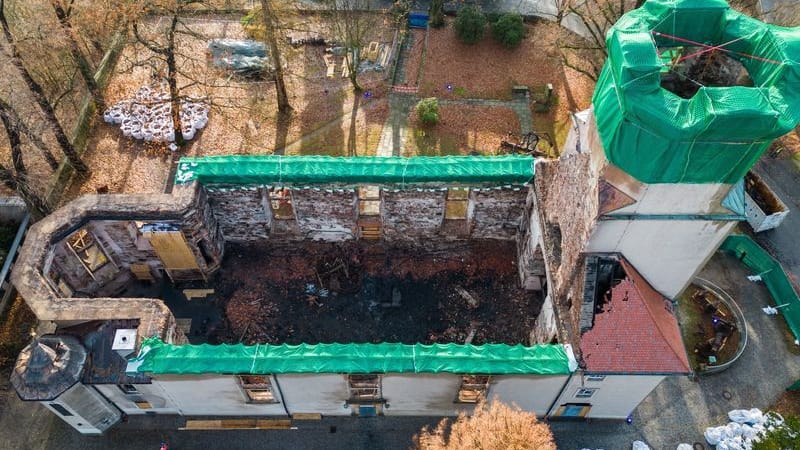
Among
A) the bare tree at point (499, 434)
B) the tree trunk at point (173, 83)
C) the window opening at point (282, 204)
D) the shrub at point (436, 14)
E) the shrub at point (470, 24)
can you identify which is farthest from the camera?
the shrub at point (436, 14)

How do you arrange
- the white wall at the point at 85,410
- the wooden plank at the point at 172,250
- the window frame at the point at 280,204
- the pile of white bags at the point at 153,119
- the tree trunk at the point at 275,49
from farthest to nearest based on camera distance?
the pile of white bags at the point at 153,119 < the tree trunk at the point at 275,49 < the window frame at the point at 280,204 < the wooden plank at the point at 172,250 < the white wall at the point at 85,410

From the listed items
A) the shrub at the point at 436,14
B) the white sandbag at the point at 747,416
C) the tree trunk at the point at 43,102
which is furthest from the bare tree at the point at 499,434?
the shrub at the point at 436,14

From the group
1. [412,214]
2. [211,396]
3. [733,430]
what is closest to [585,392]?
[733,430]

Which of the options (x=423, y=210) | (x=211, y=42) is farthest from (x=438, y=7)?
(x=423, y=210)

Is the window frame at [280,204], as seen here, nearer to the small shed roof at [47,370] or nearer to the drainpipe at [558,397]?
the small shed roof at [47,370]

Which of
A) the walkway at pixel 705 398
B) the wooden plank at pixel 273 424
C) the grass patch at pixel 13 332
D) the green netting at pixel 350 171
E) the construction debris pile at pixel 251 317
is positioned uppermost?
the green netting at pixel 350 171

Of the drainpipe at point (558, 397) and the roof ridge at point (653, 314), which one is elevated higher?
the roof ridge at point (653, 314)

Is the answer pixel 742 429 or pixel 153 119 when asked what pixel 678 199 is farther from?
pixel 153 119
